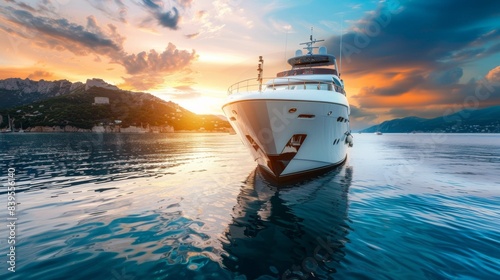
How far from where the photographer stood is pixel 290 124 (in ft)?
36.9

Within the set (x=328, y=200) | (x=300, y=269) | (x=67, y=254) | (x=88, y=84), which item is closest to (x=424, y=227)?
(x=328, y=200)

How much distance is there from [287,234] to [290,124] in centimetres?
611

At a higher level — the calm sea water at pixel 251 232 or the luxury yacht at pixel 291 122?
the luxury yacht at pixel 291 122

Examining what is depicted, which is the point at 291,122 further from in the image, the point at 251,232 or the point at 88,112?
the point at 88,112

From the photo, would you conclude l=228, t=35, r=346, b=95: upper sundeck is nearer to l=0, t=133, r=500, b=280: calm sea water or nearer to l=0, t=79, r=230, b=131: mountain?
l=0, t=133, r=500, b=280: calm sea water

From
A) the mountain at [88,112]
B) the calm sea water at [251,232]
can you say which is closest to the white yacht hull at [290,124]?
the calm sea water at [251,232]

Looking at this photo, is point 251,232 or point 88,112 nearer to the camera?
point 251,232

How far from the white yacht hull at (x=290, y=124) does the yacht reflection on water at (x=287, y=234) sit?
6.66ft

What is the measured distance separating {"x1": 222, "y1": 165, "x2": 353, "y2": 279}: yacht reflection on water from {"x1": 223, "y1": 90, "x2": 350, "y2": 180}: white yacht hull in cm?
203

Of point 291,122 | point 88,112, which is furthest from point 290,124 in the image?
point 88,112

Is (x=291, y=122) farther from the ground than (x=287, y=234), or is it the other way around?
(x=291, y=122)

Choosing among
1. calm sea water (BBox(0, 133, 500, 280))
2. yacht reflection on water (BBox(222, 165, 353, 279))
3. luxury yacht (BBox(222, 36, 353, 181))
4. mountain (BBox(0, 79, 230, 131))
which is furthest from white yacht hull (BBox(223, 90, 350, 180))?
mountain (BBox(0, 79, 230, 131))

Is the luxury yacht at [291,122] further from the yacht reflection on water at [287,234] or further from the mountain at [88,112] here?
the mountain at [88,112]

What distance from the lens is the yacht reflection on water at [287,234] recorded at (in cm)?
480
